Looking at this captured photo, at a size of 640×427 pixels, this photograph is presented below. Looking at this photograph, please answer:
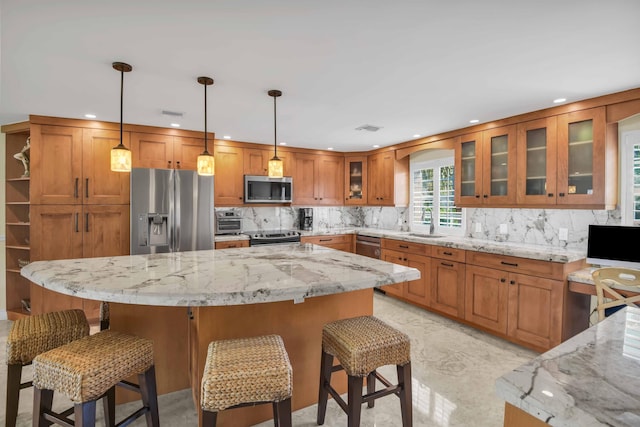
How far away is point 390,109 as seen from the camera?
3141 mm

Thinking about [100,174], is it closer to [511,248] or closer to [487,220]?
[511,248]

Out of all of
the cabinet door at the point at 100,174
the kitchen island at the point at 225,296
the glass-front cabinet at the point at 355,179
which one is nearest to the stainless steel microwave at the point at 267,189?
the glass-front cabinet at the point at 355,179

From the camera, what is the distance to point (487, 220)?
3.91 metres

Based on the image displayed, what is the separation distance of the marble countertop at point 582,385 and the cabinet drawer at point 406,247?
3.01 m

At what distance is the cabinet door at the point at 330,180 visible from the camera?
5.38 meters

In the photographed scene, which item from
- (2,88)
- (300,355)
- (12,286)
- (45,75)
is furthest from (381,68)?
(12,286)

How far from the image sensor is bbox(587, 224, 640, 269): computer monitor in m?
2.52

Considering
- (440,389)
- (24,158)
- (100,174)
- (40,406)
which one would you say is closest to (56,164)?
(100,174)

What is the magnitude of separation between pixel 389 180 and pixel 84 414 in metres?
4.51

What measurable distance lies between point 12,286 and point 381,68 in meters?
4.73

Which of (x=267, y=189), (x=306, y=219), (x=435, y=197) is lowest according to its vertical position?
(x=306, y=219)

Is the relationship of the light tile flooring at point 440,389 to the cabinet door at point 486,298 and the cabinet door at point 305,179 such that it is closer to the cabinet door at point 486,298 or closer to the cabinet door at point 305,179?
the cabinet door at point 486,298

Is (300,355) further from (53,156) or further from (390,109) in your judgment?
(53,156)

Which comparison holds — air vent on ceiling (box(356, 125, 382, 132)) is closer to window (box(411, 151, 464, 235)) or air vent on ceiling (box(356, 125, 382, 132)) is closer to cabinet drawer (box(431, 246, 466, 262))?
window (box(411, 151, 464, 235))
